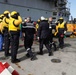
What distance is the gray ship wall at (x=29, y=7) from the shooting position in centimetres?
2273

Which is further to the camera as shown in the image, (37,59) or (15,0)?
(15,0)

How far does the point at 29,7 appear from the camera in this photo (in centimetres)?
2664

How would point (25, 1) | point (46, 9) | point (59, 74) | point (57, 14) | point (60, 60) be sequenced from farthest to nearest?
point (57, 14) < point (46, 9) < point (25, 1) < point (60, 60) < point (59, 74)

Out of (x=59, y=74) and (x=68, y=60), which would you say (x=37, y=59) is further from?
(x=59, y=74)

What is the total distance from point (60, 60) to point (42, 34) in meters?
1.48

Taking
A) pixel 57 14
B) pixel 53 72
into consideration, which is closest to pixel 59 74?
pixel 53 72

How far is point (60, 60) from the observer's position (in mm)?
9109

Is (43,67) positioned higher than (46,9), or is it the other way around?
(46,9)

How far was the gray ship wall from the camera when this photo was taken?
22.7 meters

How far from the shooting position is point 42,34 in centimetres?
952

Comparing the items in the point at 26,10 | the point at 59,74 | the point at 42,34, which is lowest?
the point at 59,74

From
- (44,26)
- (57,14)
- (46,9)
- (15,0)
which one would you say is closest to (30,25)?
(44,26)

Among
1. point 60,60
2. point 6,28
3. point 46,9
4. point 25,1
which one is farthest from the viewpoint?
point 46,9

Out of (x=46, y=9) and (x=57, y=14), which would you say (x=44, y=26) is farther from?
(x=57, y=14)
